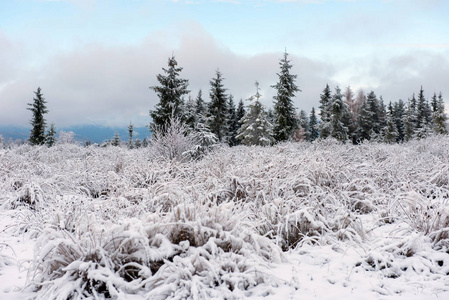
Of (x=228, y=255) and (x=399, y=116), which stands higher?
(x=399, y=116)

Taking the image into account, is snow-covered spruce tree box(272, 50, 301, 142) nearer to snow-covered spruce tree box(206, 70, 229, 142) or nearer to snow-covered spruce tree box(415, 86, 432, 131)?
snow-covered spruce tree box(206, 70, 229, 142)

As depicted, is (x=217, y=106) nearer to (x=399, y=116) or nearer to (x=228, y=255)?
(x=228, y=255)

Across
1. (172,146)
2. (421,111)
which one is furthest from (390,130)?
(172,146)

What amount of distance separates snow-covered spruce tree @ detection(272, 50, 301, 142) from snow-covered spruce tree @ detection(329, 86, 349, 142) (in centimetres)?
575

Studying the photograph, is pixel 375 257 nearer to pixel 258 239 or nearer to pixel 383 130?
pixel 258 239

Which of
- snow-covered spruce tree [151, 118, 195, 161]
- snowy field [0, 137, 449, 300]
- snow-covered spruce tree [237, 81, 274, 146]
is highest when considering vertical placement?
snow-covered spruce tree [237, 81, 274, 146]

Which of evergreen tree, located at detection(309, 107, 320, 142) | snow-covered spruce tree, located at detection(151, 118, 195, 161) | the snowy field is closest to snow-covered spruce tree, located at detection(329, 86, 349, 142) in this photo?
evergreen tree, located at detection(309, 107, 320, 142)

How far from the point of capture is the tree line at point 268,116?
24547 millimetres

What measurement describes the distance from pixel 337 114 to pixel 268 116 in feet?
29.1

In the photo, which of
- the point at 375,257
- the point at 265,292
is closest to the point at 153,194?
the point at 265,292

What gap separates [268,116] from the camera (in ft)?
124

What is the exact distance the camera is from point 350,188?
5.03 metres

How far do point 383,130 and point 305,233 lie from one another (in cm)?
4696

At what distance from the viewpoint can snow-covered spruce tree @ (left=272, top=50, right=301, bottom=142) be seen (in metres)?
29.2
